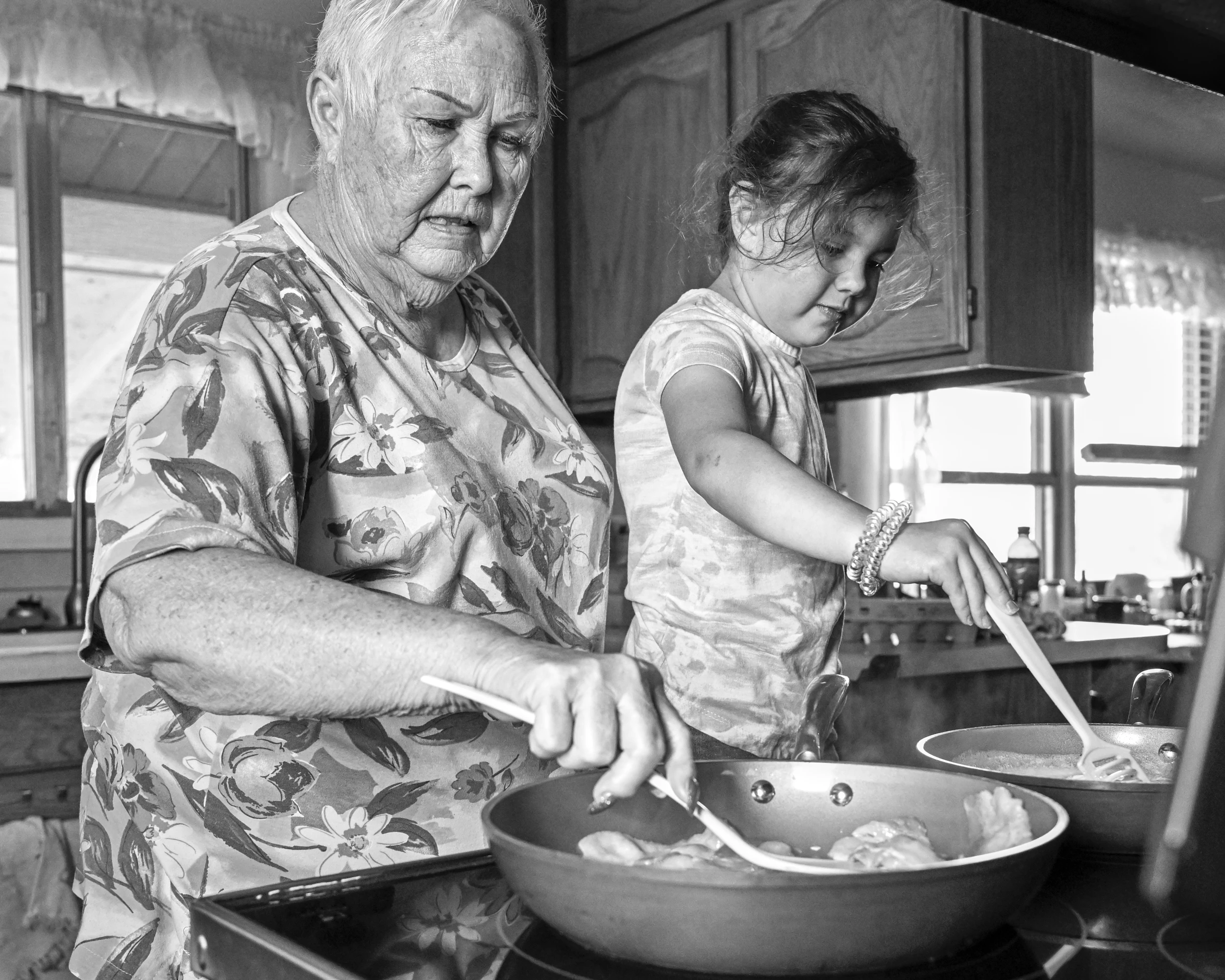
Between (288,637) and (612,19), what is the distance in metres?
2.79

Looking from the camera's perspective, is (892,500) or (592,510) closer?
(892,500)

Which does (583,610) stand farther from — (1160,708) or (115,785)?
(1160,708)

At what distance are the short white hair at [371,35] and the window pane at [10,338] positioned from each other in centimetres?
307

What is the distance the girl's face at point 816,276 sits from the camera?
1323 mm

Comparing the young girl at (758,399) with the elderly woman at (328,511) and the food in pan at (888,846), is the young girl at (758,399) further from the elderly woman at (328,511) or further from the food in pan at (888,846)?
the food in pan at (888,846)

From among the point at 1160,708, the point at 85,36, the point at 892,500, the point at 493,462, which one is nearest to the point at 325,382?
the point at 493,462

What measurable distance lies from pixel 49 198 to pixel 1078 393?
3.63m

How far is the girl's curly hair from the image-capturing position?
1310 mm

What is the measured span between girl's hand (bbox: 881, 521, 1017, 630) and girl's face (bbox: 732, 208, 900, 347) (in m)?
0.50

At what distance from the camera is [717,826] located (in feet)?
2.08

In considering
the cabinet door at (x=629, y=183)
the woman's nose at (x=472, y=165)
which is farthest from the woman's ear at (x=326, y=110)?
the cabinet door at (x=629, y=183)

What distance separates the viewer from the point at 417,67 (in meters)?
0.92

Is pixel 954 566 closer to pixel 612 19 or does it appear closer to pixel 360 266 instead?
pixel 360 266

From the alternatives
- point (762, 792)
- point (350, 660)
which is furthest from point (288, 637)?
point (762, 792)
